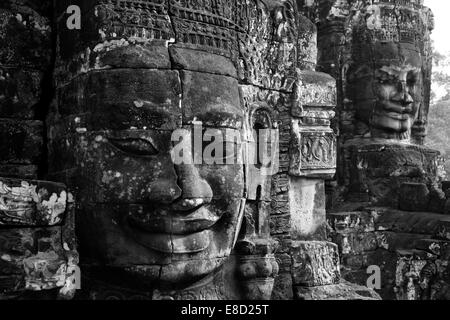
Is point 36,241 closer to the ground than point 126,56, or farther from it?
closer to the ground

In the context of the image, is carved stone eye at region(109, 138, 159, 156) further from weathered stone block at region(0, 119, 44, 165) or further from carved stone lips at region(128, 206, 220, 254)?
weathered stone block at region(0, 119, 44, 165)

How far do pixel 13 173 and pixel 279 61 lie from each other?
223 cm

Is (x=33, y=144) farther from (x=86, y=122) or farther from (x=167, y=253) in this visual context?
(x=167, y=253)

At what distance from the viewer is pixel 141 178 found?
12.5 feet

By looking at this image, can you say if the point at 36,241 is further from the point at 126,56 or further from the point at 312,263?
the point at 312,263

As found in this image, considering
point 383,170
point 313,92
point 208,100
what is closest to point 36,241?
point 208,100

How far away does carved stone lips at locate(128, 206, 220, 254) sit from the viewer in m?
3.79

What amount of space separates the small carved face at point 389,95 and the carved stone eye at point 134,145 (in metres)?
6.60

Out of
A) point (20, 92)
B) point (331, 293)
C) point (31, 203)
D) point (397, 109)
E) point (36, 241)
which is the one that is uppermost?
point (397, 109)

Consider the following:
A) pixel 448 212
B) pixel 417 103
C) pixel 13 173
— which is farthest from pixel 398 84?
pixel 13 173

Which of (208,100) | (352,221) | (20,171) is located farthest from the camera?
(352,221)

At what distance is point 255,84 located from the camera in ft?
16.2

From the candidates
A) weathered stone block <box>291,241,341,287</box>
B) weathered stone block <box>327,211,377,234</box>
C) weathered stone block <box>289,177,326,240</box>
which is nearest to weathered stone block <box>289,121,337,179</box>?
weathered stone block <box>289,177,326,240</box>

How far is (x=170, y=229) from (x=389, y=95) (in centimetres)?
676
